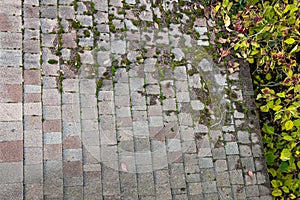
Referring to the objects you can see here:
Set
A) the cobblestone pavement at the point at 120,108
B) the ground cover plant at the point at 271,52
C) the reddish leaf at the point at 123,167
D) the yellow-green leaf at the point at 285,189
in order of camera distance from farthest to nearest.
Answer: the yellow-green leaf at the point at 285,189
the ground cover plant at the point at 271,52
the reddish leaf at the point at 123,167
the cobblestone pavement at the point at 120,108

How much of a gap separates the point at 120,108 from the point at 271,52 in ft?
6.58

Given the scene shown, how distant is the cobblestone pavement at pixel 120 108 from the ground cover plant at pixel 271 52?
0.80 ft

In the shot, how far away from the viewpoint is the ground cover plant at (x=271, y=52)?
4035 millimetres

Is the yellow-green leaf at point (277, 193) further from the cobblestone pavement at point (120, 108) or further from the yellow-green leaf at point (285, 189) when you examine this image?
the cobblestone pavement at point (120, 108)

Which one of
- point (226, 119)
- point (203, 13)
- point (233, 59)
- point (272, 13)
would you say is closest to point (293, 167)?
point (226, 119)

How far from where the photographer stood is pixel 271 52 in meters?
4.28

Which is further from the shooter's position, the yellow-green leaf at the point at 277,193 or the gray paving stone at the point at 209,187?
the yellow-green leaf at the point at 277,193

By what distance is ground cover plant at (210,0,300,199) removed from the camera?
4.04m

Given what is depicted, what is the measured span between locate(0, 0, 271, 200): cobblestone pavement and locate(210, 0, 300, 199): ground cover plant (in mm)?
244

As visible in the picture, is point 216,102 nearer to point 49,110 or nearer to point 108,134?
point 108,134

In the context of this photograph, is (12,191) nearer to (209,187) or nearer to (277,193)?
(209,187)

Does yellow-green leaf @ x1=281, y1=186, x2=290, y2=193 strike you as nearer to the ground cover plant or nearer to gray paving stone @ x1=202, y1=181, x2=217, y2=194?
the ground cover plant

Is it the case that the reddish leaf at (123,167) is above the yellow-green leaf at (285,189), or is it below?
above

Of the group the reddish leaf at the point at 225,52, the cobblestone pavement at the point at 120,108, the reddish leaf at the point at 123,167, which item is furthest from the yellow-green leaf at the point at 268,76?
the reddish leaf at the point at 123,167
